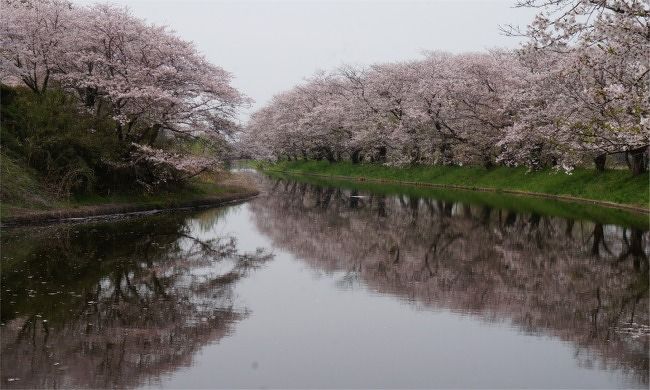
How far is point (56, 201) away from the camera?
Answer: 26156 millimetres

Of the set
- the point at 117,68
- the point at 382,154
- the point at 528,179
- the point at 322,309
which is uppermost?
the point at 117,68

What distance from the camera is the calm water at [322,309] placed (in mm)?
9180

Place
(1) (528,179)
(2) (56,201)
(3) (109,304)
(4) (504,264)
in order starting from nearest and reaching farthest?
(3) (109,304) → (4) (504,264) → (2) (56,201) → (1) (528,179)

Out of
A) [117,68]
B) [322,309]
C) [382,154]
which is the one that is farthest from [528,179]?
[322,309]

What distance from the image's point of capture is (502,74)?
1997 inches

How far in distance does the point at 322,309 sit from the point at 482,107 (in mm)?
41681

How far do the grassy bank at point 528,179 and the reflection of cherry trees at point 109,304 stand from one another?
24555 mm

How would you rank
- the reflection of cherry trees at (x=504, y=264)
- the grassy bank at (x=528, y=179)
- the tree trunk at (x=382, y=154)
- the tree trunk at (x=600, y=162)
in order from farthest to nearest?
the tree trunk at (x=382, y=154), the tree trunk at (x=600, y=162), the grassy bank at (x=528, y=179), the reflection of cherry trees at (x=504, y=264)

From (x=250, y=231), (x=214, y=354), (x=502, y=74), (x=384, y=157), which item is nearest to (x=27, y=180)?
(x=250, y=231)

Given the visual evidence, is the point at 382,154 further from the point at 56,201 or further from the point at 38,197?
the point at 38,197

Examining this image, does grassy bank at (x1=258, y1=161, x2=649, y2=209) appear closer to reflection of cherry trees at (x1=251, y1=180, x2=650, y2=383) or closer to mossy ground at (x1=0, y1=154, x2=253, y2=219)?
reflection of cherry trees at (x1=251, y1=180, x2=650, y2=383)

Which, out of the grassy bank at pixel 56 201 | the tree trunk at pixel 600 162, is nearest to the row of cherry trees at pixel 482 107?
the tree trunk at pixel 600 162

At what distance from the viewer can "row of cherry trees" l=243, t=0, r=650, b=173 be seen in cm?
1277

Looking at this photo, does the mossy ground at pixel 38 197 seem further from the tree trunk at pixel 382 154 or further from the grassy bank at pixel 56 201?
the tree trunk at pixel 382 154
